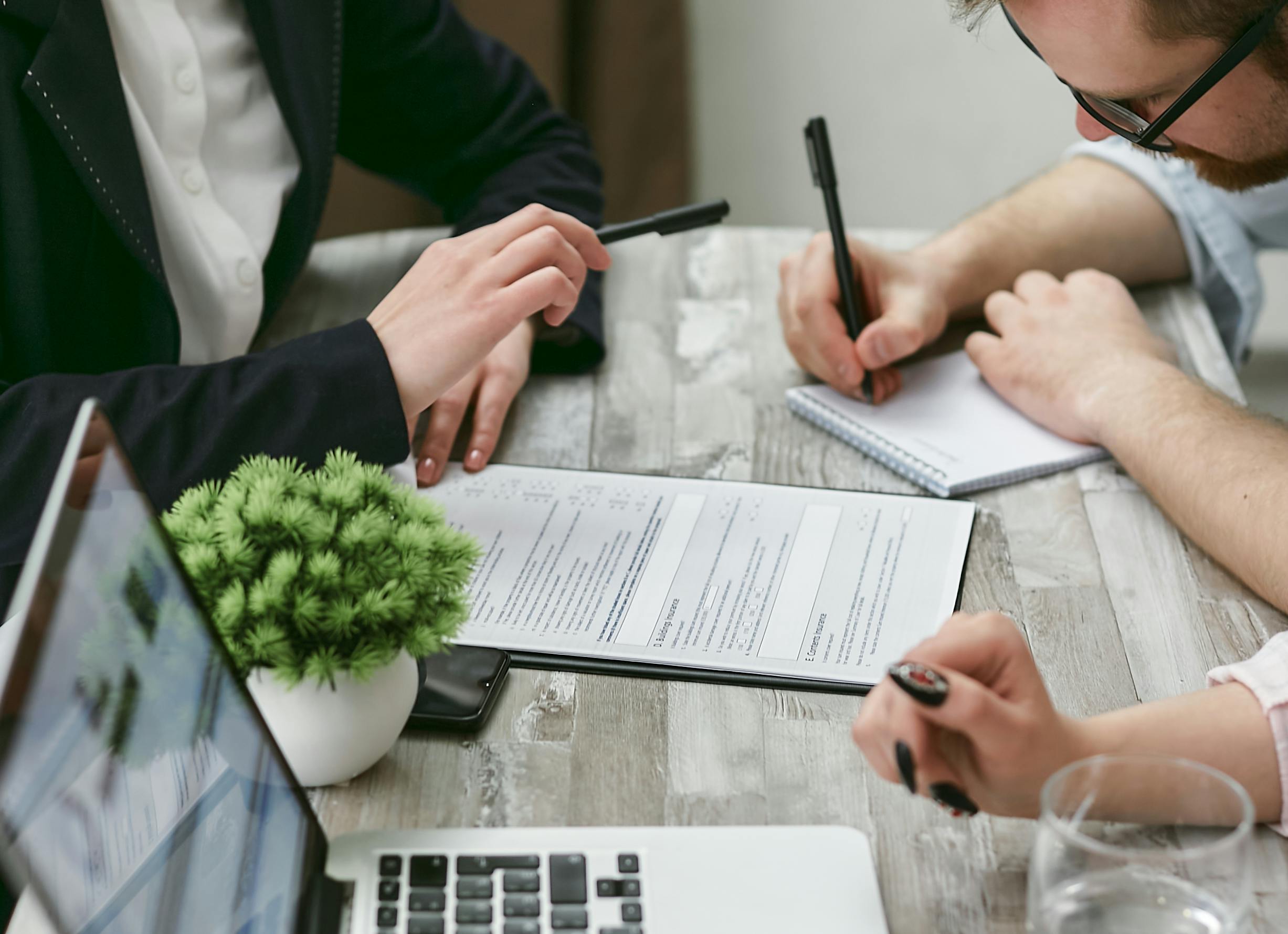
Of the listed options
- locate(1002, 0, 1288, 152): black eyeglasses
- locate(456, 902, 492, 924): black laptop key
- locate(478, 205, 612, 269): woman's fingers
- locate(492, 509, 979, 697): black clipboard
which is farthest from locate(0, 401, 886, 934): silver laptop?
locate(1002, 0, 1288, 152): black eyeglasses

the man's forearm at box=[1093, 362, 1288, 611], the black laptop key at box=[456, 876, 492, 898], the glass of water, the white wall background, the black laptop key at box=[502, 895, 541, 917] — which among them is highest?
the glass of water

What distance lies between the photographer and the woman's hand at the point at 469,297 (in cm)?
80

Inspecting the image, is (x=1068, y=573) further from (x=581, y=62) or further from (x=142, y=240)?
(x=581, y=62)

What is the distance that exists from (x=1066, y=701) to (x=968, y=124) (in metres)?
1.64

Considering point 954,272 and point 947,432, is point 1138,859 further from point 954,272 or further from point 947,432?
point 954,272

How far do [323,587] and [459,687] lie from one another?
0.16 m

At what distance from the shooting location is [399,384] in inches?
31.2

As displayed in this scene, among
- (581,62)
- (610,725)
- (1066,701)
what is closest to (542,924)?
(610,725)

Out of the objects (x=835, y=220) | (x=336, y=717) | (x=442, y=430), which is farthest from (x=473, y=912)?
(x=835, y=220)

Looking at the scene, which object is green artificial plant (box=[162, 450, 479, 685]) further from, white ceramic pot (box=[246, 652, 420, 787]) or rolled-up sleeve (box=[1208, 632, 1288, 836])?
rolled-up sleeve (box=[1208, 632, 1288, 836])

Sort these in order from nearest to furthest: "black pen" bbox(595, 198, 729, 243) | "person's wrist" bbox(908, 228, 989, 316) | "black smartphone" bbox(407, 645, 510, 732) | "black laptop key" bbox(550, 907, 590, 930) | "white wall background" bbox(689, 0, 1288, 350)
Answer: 1. "black laptop key" bbox(550, 907, 590, 930)
2. "black smartphone" bbox(407, 645, 510, 732)
3. "black pen" bbox(595, 198, 729, 243)
4. "person's wrist" bbox(908, 228, 989, 316)
5. "white wall background" bbox(689, 0, 1288, 350)

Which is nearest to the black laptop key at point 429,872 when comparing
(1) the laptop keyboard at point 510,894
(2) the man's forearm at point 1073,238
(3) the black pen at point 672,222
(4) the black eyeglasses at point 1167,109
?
(1) the laptop keyboard at point 510,894

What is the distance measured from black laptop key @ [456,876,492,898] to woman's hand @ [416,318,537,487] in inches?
15.7

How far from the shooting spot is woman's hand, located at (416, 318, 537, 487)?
88 cm
